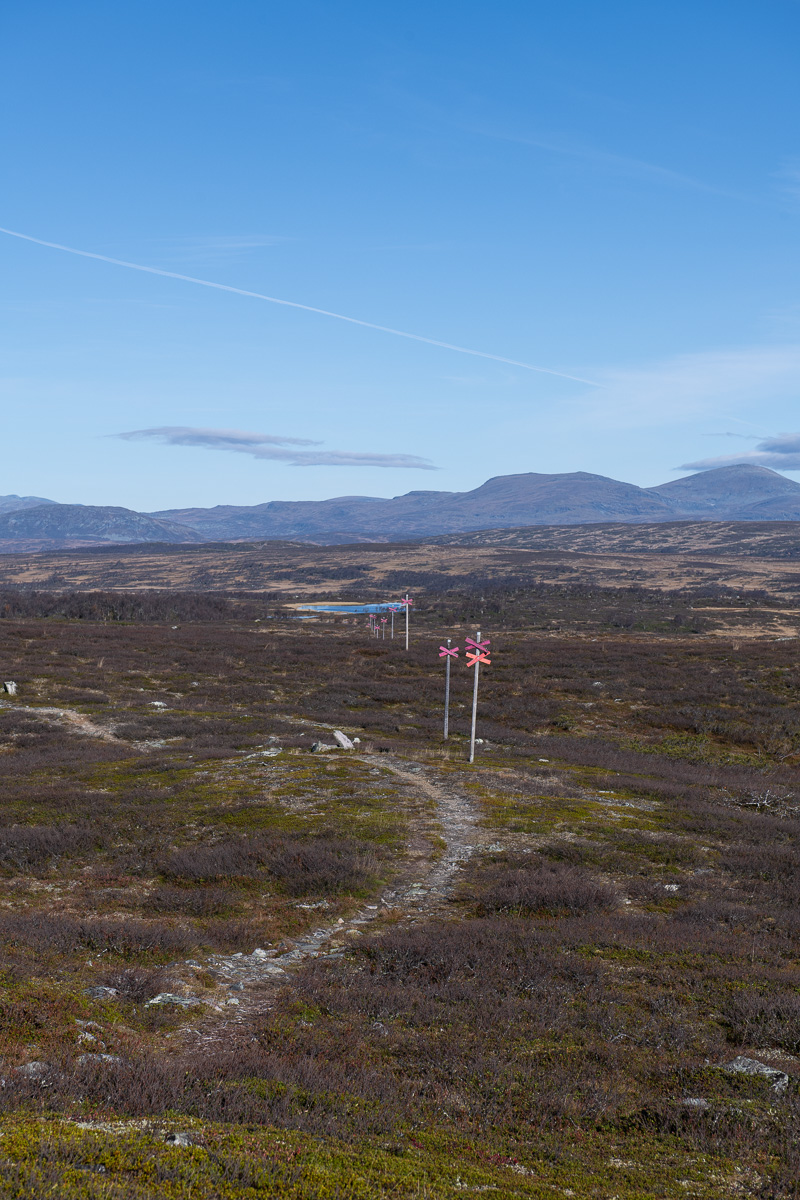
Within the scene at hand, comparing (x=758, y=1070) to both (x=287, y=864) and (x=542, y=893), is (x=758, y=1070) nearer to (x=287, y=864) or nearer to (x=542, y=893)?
(x=542, y=893)

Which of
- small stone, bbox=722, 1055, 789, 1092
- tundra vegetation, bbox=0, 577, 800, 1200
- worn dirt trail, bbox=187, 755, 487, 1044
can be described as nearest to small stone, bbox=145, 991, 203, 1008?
tundra vegetation, bbox=0, 577, 800, 1200

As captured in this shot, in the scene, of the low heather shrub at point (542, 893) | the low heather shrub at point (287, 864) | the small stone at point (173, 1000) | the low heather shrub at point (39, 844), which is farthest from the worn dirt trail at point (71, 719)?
the small stone at point (173, 1000)

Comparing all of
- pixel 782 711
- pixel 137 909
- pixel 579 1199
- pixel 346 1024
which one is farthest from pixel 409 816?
pixel 782 711

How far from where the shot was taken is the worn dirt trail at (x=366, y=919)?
30.4 ft

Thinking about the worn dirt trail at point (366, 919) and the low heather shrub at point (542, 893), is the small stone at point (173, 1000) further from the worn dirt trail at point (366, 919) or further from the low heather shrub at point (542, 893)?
the low heather shrub at point (542, 893)

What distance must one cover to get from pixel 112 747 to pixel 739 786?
840 inches

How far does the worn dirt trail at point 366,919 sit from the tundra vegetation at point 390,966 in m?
0.07

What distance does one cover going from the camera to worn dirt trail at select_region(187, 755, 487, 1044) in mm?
9277

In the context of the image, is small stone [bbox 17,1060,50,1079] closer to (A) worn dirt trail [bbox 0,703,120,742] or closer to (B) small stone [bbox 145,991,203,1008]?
(B) small stone [bbox 145,991,203,1008]

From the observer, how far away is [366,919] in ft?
40.8

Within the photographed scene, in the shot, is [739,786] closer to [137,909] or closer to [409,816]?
[409,816]

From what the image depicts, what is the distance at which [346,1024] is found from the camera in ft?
27.8

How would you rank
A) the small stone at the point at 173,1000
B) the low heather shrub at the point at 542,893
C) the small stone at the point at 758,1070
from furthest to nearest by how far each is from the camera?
the low heather shrub at the point at 542,893 < the small stone at the point at 173,1000 < the small stone at the point at 758,1070

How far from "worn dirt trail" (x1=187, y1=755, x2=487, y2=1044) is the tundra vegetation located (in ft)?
0.22
